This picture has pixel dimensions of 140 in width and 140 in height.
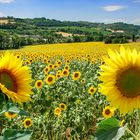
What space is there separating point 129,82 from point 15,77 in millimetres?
625

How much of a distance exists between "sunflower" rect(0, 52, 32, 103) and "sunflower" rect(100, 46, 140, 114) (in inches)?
17.6

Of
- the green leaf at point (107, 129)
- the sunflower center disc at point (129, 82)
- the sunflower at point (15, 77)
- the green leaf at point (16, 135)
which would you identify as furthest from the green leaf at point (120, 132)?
the sunflower at point (15, 77)

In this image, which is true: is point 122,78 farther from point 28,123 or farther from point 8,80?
point 28,123

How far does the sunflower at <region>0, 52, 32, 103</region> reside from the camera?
1.92 meters

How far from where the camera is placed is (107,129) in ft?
5.04

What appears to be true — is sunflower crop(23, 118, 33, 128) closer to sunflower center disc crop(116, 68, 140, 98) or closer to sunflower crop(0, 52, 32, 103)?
sunflower crop(0, 52, 32, 103)

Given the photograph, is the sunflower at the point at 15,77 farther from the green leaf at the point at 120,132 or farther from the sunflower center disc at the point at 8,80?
the green leaf at the point at 120,132

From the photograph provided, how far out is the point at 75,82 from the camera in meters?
9.17

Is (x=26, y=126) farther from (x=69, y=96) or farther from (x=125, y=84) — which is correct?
(x=125, y=84)

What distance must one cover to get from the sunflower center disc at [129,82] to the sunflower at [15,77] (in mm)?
491

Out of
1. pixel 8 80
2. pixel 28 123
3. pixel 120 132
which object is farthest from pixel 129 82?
pixel 28 123

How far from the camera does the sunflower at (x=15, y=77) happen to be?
1.92 metres

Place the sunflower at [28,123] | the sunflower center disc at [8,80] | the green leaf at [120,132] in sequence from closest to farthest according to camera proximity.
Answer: the green leaf at [120,132]
the sunflower center disc at [8,80]
the sunflower at [28,123]

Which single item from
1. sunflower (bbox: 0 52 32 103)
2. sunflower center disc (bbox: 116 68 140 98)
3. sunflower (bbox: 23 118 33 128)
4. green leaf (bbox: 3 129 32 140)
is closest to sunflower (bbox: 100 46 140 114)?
sunflower center disc (bbox: 116 68 140 98)
